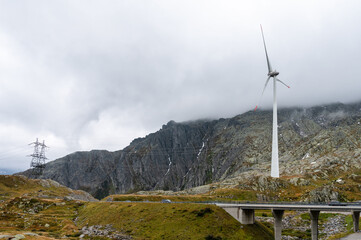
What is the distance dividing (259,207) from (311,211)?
1552cm

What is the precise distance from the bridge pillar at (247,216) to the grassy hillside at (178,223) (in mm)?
1759

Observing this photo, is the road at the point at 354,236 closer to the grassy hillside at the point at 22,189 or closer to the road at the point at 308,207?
the road at the point at 308,207

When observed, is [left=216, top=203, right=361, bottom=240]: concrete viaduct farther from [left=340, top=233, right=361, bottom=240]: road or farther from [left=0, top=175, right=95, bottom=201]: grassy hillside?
[left=0, top=175, right=95, bottom=201]: grassy hillside

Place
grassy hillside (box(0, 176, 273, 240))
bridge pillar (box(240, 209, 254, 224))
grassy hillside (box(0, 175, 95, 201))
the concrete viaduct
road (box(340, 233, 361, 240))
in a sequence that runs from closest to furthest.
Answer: grassy hillside (box(0, 176, 273, 240)) < the concrete viaduct < road (box(340, 233, 361, 240)) < bridge pillar (box(240, 209, 254, 224)) < grassy hillside (box(0, 175, 95, 201))

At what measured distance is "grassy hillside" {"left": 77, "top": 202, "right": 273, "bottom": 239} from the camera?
72000 mm

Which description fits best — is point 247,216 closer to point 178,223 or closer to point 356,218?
point 178,223

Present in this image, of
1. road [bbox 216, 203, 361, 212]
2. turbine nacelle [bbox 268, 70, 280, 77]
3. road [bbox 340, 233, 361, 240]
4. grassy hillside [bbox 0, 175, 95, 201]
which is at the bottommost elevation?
road [bbox 340, 233, 361, 240]

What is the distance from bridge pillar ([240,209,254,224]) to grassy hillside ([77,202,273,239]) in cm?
176

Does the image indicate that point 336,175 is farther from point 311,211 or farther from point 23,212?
point 23,212

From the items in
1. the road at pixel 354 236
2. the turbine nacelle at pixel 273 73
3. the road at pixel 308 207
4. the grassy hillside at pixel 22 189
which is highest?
the turbine nacelle at pixel 273 73

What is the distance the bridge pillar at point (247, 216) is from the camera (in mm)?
80825

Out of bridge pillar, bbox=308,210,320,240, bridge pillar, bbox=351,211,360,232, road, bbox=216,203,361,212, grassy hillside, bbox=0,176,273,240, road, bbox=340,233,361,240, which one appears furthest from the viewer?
bridge pillar, bbox=351,211,360,232

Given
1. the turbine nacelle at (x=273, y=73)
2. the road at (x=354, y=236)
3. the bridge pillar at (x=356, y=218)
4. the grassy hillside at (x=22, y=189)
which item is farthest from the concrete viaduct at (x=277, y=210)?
the grassy hillside at (x=22, y=189)

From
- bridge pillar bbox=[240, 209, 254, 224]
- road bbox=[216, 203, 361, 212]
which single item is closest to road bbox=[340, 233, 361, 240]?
road bbox=[216, 203, 361, 212]
